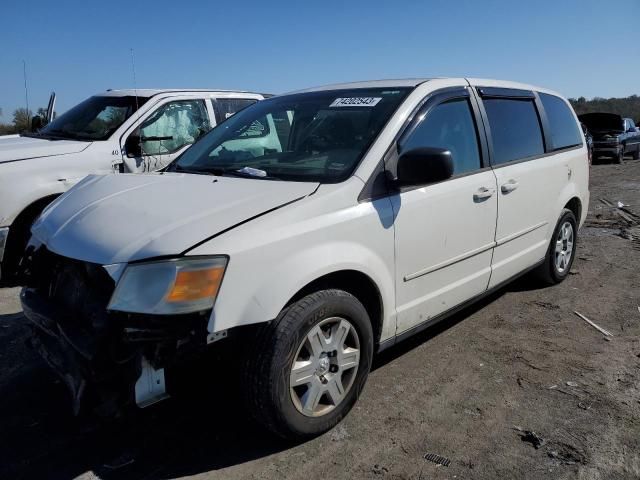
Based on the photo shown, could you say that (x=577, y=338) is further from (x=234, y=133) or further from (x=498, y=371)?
(x=234, y=133)

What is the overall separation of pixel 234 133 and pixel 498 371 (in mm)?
2446

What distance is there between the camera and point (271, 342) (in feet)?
8.29

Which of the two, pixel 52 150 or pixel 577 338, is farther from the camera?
pixel 52 150

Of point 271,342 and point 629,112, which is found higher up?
point 629,112

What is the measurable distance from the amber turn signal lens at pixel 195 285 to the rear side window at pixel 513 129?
8.11ft

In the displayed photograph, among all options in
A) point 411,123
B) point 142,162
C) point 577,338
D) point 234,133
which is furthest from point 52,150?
point 577,338

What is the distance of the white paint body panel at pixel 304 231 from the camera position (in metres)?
2.50

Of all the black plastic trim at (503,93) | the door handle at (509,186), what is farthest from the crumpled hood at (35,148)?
the door handle at (509,186)

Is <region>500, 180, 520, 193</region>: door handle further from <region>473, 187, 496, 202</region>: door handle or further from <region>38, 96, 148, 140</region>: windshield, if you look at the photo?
<region>38, 96, 148, 140</region>: windshield

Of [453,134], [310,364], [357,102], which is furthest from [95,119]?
[310,364]

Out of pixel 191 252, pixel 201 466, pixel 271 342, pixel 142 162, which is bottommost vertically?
pixel 201 466

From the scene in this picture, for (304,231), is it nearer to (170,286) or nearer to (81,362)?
(170,286)

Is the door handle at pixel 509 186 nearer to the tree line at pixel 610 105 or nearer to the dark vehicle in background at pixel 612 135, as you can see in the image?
the dark vehicle in background at pixel 612 135

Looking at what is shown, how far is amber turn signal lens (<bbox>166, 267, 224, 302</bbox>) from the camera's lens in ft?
7.79
